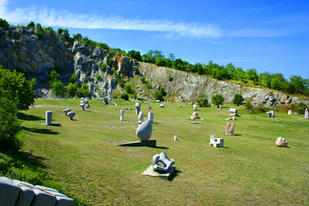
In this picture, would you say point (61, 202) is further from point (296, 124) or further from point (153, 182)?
point (296, 124)

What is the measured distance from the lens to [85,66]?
107m

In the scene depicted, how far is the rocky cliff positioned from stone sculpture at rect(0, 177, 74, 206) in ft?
275

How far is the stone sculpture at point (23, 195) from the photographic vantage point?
17.2 ft

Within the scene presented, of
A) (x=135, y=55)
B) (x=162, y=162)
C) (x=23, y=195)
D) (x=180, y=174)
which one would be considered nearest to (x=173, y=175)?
(x=180, y=174)

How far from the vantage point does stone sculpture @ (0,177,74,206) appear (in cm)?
523

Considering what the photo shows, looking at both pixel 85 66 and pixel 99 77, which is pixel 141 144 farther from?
pixel 85 66

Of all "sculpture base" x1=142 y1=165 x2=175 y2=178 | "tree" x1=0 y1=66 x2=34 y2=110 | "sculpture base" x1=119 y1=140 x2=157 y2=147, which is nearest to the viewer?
"sculpture base" x1=142 y1=165 x2=175 y2=178

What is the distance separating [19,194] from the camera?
17.7ft

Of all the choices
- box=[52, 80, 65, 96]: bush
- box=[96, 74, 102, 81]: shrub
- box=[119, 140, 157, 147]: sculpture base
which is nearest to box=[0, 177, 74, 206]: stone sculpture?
box=[119, 140, 157, 147]: sculpture base

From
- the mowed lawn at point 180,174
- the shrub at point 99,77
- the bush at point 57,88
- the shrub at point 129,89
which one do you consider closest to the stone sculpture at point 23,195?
the mowed lawn at point 180,174

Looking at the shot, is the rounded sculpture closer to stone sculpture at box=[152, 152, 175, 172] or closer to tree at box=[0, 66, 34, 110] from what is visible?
stone sculpture at box=[152, 152, 175, 172]

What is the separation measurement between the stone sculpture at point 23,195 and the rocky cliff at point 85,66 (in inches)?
3294

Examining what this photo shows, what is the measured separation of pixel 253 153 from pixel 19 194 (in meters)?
18.1

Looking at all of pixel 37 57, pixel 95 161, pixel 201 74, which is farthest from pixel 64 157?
pixel 37 57
